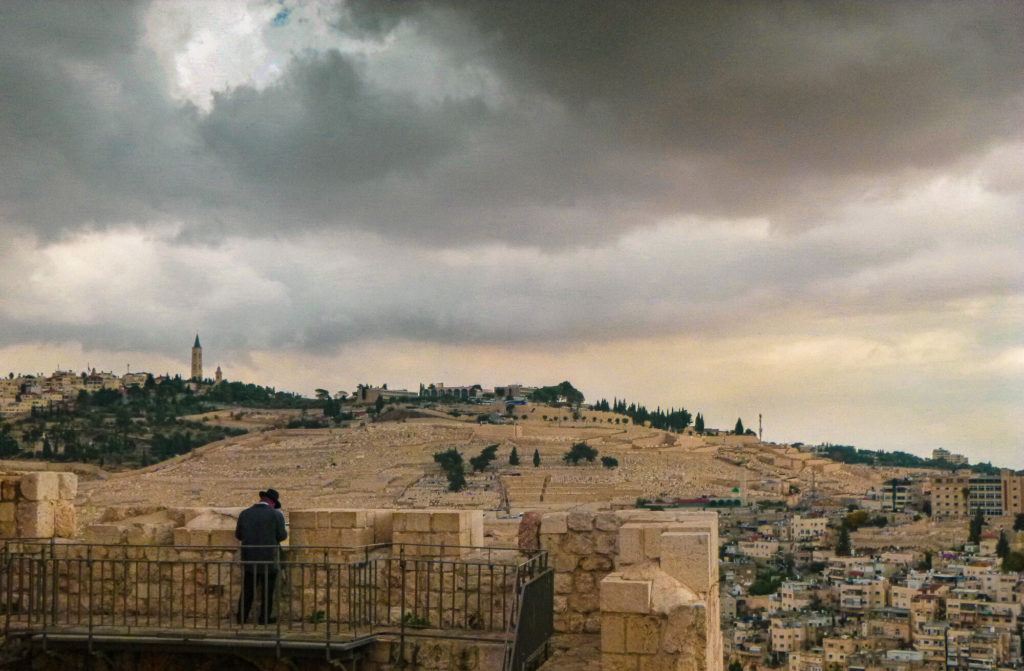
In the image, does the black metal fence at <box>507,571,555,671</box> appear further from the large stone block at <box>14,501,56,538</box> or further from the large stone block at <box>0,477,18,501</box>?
the large stone block at <box>0,477,18,501</box>

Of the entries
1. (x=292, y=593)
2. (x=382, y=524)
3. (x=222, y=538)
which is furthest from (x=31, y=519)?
(x=382, y=524)

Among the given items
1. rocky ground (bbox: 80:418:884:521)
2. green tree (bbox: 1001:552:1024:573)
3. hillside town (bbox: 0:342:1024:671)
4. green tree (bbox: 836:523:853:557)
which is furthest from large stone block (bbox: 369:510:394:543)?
green tree (bbox: 836:523:853:557)

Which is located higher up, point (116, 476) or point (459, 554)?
point (459, 554)

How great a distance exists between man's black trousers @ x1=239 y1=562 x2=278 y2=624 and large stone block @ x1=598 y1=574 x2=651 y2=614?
216 cm

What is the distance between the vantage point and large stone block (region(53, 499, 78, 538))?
347 inches

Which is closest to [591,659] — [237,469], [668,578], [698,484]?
[668,578]

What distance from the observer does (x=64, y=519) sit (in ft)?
29.2

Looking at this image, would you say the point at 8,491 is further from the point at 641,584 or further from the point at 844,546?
the point at 844,546

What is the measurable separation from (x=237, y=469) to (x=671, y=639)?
359 feet

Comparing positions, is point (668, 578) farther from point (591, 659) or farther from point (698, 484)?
point (698, 484)

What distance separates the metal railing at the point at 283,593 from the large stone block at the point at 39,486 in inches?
21.3

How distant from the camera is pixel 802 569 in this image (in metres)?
93.6

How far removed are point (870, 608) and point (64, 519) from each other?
70.5 metres

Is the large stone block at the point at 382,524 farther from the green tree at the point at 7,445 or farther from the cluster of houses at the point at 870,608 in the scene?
the green tree at the point at 7,445
